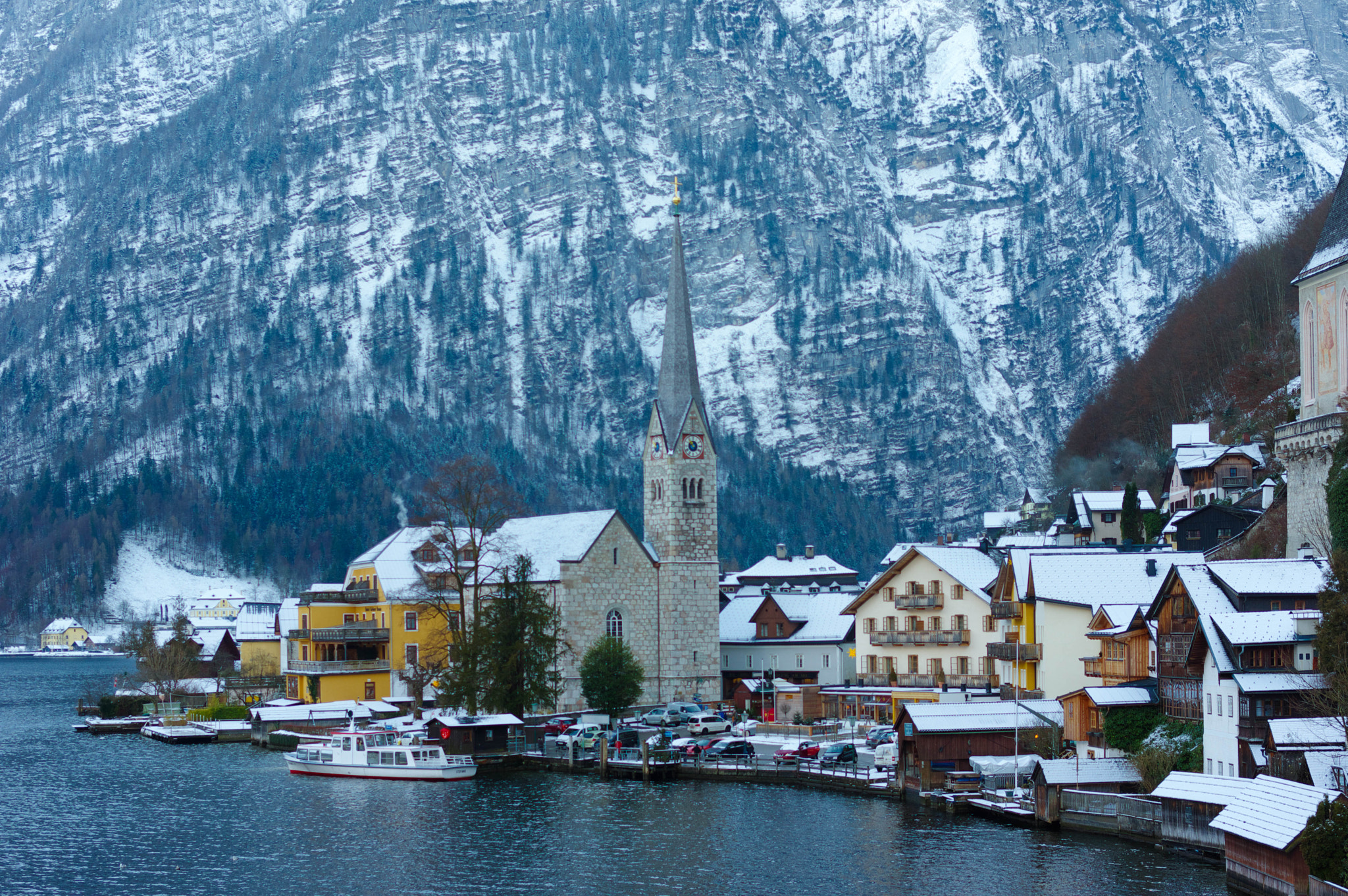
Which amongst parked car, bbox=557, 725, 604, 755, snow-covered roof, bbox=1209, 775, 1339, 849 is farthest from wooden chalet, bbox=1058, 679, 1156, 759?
parked car, bbox=557, 725, 604, 755

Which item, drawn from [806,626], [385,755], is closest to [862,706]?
[806,626]

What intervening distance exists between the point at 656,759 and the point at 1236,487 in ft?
164

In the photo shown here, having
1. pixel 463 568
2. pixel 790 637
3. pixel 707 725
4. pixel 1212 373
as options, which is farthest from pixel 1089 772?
pixel 1212 373

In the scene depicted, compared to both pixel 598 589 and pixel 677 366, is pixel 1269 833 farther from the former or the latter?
pixel 677 366

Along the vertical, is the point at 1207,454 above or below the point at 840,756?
above

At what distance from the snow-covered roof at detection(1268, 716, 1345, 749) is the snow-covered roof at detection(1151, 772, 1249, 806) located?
5.04 feet

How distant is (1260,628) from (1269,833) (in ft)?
32.8

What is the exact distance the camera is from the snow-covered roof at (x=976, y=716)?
199 feet

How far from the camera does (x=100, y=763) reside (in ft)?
262

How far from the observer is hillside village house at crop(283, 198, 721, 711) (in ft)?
316

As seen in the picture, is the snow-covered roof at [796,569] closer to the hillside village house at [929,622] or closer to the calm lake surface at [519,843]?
the hillside village house at [929,622]

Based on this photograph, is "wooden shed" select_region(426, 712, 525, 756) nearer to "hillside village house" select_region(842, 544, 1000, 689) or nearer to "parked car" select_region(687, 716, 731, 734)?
"parked car" select_region(687, 716, 731, 734)

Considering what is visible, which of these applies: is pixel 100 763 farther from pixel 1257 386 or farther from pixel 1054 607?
pixel 1257 386

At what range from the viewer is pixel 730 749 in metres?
71.6
